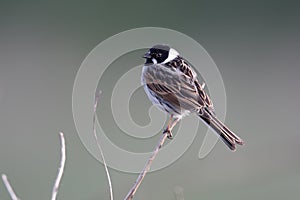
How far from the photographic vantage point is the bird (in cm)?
405

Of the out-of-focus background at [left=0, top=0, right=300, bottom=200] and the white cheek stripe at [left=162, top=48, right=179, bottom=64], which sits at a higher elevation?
the out-of-focus background at [left=0, top=0, right=300, bottom=200]

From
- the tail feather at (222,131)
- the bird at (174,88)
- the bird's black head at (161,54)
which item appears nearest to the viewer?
the tail feather at (222,131)

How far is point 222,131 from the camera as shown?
385 cm

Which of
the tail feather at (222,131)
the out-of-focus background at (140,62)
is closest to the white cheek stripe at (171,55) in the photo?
the tail feather at (222,131)

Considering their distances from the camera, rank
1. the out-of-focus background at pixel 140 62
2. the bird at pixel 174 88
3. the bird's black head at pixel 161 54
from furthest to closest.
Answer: the out-of-focus background at pixel 140 62, the bird's black head at pixel 161 54, the bird at pixel 174 88

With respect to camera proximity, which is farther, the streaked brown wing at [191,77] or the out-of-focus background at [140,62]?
the out-of-focus background at [140,62]

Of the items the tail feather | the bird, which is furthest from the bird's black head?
the tail feather

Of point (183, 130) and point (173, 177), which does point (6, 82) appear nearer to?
point (173, 177)

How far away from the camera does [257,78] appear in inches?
335

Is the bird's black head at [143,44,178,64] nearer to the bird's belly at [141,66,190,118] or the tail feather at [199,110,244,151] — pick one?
the bird's belly at [141,66,190,118]

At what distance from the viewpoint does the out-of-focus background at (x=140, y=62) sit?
21.1ft

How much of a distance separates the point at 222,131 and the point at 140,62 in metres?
4.78

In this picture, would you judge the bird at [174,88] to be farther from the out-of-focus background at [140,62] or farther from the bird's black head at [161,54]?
the out-of-focus background at [140,62]

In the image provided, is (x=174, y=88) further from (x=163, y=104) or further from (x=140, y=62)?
(x=140, y=62)
